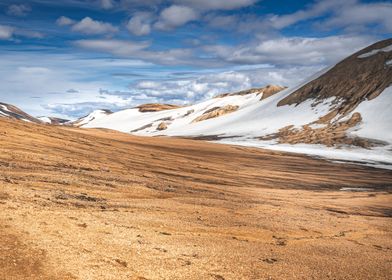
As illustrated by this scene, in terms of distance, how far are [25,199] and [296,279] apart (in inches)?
325

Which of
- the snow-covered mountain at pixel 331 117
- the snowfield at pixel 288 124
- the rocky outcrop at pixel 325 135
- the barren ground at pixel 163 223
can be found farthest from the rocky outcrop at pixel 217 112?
the barren ground at pixel 163 223

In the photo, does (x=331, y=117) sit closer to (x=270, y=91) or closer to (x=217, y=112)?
(x=217, y=112)

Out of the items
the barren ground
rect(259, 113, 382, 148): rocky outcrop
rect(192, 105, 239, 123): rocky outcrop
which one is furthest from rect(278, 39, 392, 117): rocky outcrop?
the barren ground

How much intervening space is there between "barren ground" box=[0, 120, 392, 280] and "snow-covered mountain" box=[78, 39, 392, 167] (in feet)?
125

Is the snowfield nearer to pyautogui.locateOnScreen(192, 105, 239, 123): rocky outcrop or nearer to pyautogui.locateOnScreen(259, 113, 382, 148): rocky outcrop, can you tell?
pyautogui.locateOnScreen(259, 113, 382, 148): rocky outcrop

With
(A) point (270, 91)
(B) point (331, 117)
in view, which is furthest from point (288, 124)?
(A) point (270, 91)

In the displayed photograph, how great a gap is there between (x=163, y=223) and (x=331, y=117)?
78765mm

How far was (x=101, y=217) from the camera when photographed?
12758mm

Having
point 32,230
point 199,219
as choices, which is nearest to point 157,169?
point 199,219

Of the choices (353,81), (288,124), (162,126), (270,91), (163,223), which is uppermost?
(270,91)

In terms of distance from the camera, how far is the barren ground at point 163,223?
31.1ft

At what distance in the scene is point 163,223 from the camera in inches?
517

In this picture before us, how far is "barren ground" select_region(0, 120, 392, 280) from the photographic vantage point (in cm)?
948

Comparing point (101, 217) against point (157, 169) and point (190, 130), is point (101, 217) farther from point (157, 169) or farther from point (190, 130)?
point (190, 130)
